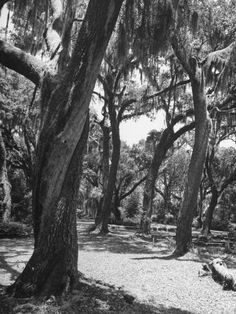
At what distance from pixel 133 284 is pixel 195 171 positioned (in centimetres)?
513

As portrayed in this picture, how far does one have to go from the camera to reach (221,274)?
7.32 meters

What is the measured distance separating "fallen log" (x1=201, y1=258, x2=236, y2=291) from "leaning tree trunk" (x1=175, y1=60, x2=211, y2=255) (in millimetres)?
2447

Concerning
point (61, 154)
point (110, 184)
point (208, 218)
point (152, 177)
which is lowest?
point (208, 218)

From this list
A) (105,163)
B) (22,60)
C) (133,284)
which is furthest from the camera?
(105,163)

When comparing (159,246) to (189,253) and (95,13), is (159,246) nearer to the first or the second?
(189,253)

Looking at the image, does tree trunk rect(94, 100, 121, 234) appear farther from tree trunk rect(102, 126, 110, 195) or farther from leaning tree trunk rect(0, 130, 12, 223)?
leaning tree trunk rect(0, 130, 12, 223)

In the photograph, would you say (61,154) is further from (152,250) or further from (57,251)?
(152,250)

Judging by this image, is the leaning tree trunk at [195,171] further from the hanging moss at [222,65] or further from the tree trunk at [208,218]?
the tree trunk at [208,218]

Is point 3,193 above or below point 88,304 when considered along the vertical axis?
above

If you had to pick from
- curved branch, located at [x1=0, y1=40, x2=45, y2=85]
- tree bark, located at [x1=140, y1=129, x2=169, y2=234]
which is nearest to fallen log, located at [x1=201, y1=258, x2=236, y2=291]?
curved branch, located at [x1=0, y1=40, x2=45, y2=85]

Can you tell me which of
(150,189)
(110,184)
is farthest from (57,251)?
(150,189)

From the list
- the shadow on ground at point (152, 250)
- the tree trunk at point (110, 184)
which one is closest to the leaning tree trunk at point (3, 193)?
the shadow on ground at point (152, 250)

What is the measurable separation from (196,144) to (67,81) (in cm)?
724

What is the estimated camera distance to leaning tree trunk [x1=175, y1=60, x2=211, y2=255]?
11000mm
